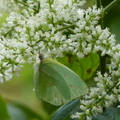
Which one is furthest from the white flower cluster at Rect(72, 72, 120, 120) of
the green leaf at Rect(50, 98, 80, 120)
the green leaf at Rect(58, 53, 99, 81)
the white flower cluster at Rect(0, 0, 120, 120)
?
the green leaf at Rect(58, 53, 99, 81)

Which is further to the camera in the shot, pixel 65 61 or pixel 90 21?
pixel 65 61

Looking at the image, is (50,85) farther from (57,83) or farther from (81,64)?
(81,64)

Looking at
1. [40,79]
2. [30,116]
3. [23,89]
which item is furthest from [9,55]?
[23,89]

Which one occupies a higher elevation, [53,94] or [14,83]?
[14,83]

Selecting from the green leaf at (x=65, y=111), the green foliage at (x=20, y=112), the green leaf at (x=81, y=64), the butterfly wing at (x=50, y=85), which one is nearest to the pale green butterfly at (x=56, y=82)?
the butterfly wing at (x=50, y=85)

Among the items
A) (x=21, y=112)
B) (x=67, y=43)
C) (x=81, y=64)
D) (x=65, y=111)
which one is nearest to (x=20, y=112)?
(x=21, y=112)

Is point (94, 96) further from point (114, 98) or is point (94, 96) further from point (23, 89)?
point (23, 89)

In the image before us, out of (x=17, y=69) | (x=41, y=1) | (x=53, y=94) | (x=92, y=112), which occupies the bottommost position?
(x=92, y=112)
